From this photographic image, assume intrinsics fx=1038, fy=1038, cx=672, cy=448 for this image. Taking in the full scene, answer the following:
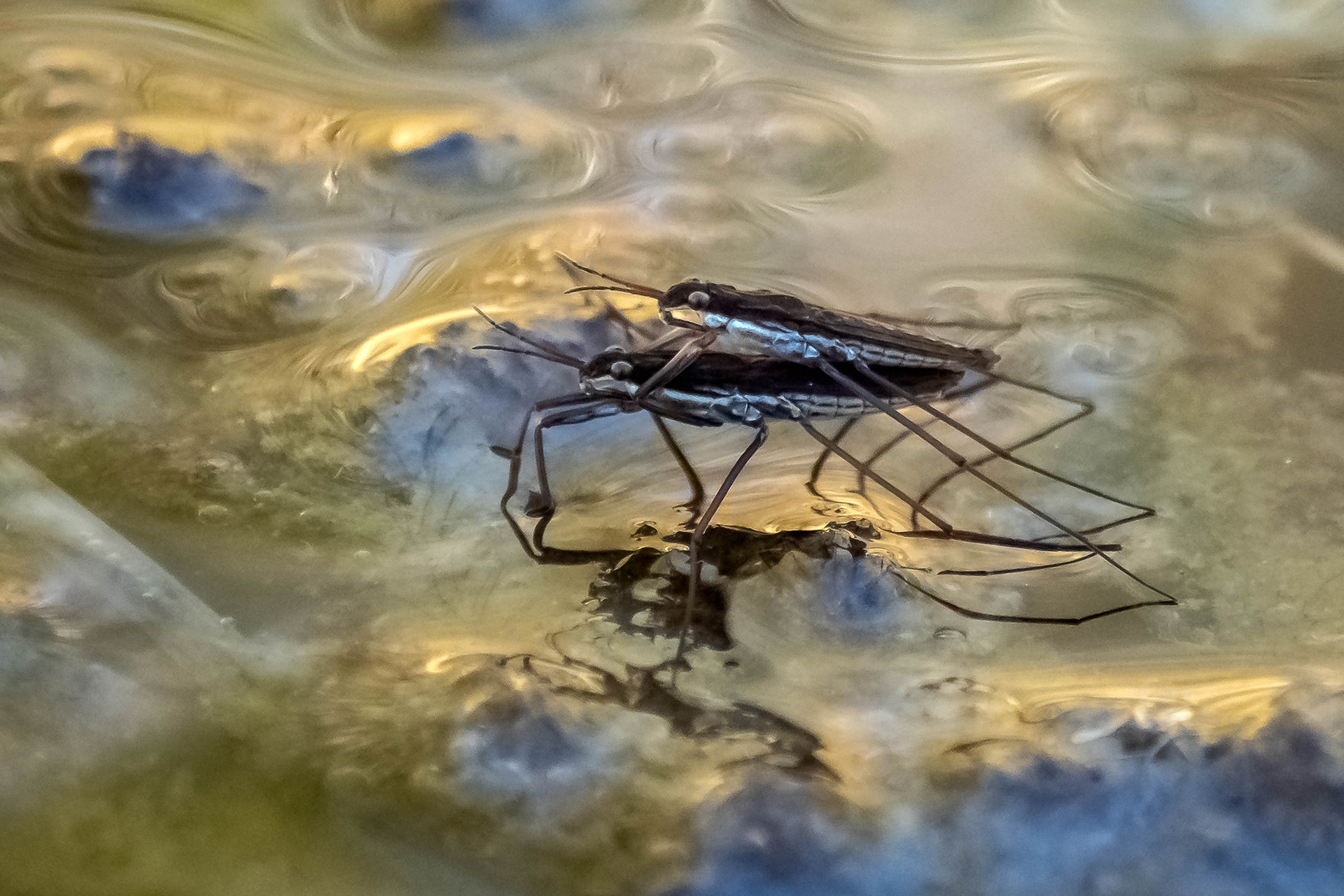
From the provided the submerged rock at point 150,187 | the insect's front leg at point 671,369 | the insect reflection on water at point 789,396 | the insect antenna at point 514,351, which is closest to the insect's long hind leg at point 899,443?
the insect reflection on water at point 789,396

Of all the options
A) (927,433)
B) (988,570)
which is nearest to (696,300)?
(927,433)

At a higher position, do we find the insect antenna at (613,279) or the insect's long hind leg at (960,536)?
the insect antenna at (613,279)

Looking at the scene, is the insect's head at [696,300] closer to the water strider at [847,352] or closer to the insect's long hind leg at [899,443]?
the water strider at [847,352]

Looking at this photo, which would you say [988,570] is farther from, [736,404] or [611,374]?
[611,374]

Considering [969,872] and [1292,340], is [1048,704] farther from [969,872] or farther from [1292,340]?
[1292,340]

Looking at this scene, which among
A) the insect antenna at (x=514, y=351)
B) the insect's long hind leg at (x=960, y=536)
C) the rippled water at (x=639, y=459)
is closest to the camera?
the rippled water at (x=639, y=459)

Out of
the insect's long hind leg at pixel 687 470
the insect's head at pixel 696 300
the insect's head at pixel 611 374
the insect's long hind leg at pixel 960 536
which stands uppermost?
the insect's head at pixel 696 300

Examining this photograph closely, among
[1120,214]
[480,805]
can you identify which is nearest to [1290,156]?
[1120,214]
